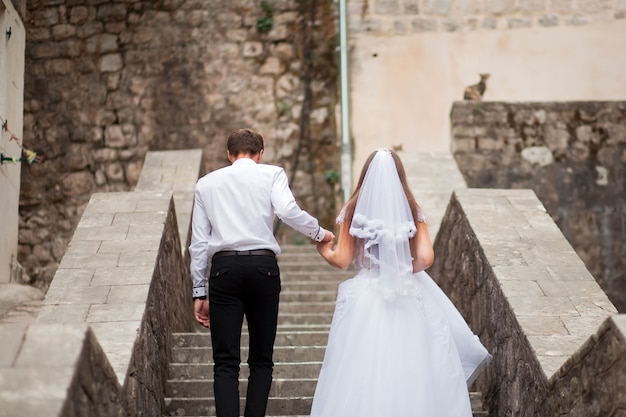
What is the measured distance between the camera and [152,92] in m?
11.6

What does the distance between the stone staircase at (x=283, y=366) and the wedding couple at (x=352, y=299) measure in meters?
0.63

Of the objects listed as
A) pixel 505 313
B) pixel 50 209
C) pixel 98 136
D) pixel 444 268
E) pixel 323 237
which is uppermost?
pixel 323 237

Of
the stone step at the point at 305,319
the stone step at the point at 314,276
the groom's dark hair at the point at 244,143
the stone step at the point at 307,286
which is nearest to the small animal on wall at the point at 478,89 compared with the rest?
the stone step at the point at 314,276

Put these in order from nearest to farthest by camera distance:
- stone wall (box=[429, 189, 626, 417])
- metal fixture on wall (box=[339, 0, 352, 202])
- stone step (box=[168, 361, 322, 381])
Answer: stone wall (box=[429, 189, 626, 417]), stone step (box=[168, 361, 322, 381]), metal fixture on wall (box=[339, 0, 352, 202])

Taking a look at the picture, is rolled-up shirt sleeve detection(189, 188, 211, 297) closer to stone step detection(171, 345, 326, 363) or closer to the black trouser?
the black trouser

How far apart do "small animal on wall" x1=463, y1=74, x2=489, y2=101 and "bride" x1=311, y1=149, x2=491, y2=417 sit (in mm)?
5721

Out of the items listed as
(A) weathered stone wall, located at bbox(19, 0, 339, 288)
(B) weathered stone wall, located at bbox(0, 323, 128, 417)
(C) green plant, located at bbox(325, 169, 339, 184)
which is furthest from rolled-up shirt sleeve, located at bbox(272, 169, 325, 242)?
(A) weathered stone wall, located at bbox(19, 0, 339, 288)

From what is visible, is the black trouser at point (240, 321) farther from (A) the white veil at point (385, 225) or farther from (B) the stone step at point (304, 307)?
(B) the stone step at point (304, 307)

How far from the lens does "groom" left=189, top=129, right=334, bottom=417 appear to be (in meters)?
A: 4.38

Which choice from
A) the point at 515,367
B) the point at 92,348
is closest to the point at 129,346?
the point at 92,348

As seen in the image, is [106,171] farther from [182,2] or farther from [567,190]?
[567,190]

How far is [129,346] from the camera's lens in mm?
4266

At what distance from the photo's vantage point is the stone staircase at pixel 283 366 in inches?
200

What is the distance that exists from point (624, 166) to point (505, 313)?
4817 mm
